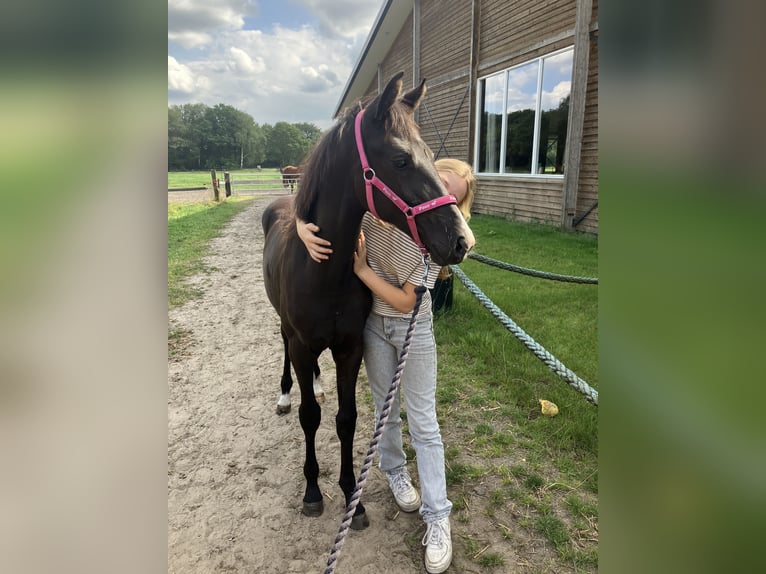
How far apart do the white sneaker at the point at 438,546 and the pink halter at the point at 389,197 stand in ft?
4.44

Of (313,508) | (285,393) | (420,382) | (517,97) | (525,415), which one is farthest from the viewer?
(517,97)

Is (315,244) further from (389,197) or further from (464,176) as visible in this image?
(464,176)

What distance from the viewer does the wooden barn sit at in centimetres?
790

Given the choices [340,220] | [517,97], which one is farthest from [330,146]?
[517,97]

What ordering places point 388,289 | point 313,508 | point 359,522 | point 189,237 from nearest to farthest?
point 388,289 → point 359,522 → point 313,508 → point 189,237

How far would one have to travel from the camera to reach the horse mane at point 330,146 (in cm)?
191

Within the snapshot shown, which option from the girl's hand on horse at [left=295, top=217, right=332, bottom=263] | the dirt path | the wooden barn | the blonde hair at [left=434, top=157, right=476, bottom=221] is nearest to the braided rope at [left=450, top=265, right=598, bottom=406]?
the blonde hair at [left=434, top=157, right=476, bottom=221]

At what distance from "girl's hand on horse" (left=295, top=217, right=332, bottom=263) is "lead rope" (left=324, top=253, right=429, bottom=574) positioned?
44 centimetres

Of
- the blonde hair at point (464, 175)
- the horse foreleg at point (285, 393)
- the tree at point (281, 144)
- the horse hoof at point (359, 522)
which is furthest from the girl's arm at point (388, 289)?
the tree at point (281, 144)

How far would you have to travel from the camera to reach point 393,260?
7.18 feet

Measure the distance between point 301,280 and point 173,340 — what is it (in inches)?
132

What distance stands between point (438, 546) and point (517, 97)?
31.9 feet
